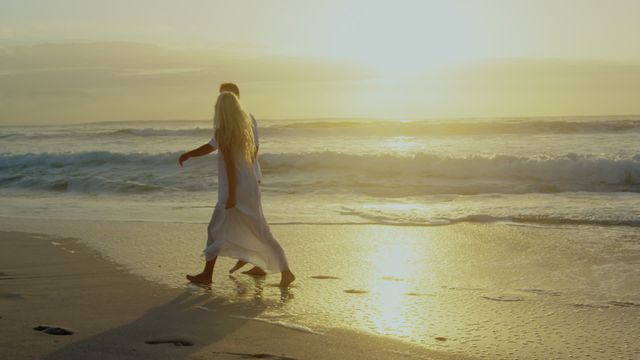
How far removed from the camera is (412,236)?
8273 millimetres

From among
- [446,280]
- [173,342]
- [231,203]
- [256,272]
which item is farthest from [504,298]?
[173,342]

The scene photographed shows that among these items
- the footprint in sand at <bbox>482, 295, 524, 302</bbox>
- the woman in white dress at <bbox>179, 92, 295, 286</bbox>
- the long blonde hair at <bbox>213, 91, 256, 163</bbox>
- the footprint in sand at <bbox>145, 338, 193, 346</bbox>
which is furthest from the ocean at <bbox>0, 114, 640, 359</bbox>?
the long blonde hair at <bbox>213, 91, 256, 163</bbox>

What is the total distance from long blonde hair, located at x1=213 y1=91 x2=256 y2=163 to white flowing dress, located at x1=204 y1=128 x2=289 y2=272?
5.5 inches

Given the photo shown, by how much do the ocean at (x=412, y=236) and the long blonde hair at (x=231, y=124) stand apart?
1073 mm

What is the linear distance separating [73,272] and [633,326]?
4235mm

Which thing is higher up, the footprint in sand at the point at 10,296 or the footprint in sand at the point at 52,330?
the footprint in sand at the point at 52,330

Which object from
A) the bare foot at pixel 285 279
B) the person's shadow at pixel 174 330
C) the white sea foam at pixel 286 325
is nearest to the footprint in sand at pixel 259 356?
the person's shadow at pixel 174 330

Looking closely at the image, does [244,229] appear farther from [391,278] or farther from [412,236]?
[412,236]

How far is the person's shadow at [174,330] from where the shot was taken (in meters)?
3.90

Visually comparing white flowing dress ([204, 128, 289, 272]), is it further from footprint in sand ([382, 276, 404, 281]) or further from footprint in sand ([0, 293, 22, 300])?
footprint in sand ([0, 293, 22, 300])

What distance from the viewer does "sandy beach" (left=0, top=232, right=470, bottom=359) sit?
3.92 metres

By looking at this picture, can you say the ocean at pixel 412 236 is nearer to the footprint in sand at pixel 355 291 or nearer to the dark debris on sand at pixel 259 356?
the footprint in sand at pixel 355 291

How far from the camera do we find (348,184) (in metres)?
15.8

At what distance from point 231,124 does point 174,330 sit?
5.59 ft
